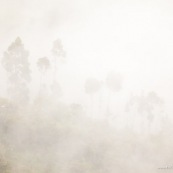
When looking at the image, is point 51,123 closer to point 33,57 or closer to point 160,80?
point 33,57

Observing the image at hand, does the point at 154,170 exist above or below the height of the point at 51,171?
below

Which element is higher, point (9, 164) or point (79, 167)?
point (9, 164)

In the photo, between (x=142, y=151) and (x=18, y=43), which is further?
(x=18, y=43)

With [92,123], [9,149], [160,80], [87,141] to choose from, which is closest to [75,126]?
[87,141]

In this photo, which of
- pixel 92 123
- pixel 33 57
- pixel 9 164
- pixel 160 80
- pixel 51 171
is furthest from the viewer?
pixel 160 80

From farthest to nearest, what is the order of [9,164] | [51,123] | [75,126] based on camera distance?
[75,126]
[51,123]
[9,164]

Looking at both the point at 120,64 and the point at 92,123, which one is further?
the point at 120,64

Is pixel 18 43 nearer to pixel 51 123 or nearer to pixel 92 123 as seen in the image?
pixel 92 123

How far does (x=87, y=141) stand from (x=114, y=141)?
6.39 metres

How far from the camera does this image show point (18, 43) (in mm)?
62719

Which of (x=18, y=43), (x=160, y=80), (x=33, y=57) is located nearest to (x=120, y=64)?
(x=160, y=80)

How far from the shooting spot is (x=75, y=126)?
48.9m

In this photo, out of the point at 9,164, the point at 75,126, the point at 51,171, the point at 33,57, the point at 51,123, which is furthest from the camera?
the point at 33,57

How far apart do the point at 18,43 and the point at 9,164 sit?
1253 inches
